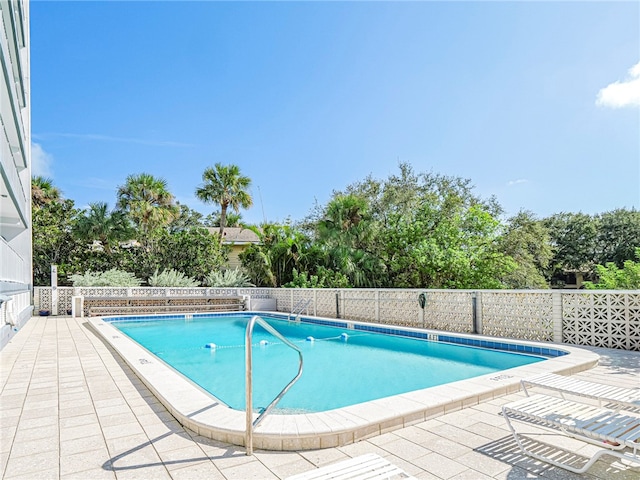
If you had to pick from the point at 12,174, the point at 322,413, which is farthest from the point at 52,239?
the point at 322,413

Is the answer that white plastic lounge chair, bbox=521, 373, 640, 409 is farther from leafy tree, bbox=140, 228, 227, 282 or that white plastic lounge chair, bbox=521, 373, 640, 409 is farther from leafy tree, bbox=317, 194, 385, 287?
leafy tree, bbox=140, 228, 227, 282

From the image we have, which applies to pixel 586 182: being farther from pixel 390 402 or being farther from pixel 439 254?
pixel 390 402

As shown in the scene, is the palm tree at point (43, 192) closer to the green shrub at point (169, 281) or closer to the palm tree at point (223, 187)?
the palm tree at point (223, 187)

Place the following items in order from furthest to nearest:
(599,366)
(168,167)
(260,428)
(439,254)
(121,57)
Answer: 1. (168,167)
2. (439,254)
3. (121,57)
4. (599,366)
5. (260,428)

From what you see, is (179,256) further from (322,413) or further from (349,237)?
(322,413)

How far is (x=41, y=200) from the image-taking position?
20719 millimetres

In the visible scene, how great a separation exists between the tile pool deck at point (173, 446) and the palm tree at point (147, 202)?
53.4 feet

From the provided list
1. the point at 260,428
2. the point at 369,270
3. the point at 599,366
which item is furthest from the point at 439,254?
the point at 260,428

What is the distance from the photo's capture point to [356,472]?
2.26 metres

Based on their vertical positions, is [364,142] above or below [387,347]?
above

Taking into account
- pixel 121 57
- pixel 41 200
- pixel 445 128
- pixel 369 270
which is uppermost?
pixel 121 57

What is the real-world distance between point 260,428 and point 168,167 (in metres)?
24.5

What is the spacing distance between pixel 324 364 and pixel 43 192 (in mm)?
19954

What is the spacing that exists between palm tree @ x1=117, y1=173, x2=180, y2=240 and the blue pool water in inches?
370
